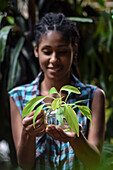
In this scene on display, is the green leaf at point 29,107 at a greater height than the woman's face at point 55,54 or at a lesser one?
lesser

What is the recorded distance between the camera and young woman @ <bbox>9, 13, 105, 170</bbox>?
70 cm

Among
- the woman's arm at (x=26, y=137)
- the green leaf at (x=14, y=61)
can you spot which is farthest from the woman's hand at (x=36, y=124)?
the green leaf at (x=14, y=61)

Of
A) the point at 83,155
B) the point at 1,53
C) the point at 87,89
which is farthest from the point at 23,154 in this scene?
the point at 1,53

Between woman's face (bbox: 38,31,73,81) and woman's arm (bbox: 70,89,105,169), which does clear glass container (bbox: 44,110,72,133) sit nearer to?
woman's arm (bbox: 70,89,105,169)

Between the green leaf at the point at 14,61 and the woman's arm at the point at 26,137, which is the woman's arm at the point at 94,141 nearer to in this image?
the woman's arm at the point at 26,137

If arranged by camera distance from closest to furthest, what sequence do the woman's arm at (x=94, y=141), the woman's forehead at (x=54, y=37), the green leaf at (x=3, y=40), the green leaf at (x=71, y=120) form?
the green leaf at (x=71, y=120) → the woman's arm at (x=94, y=141) → the woman's forehead at (x=54, y=37) → the green leaf at (x=3, y=40)

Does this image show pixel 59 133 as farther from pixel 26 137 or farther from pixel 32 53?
pixel 32 53

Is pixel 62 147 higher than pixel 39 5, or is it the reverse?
pixel 39 5

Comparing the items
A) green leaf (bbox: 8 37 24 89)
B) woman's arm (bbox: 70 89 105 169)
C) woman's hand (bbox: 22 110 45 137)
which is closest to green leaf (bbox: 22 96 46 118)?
woman's hand (bbox: 22 110 45 137)

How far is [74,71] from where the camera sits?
3.10ft

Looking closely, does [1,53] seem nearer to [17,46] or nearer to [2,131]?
[17,46]

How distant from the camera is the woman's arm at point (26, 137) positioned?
0.60 metres

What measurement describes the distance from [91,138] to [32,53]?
86cm

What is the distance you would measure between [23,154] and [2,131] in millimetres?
901
